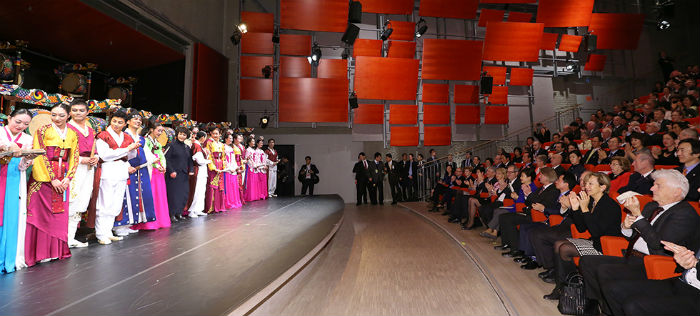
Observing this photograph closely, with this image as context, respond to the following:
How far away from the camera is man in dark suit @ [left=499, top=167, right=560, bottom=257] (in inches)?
126

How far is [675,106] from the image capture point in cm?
521

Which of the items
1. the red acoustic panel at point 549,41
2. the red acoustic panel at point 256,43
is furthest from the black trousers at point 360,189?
the red acoustic panel at point 549,41

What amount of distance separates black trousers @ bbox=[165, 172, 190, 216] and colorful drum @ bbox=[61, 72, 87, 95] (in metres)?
3.86

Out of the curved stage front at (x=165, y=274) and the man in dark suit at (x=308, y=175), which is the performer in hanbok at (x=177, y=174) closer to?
the curved stage front at (x=165, y=274)

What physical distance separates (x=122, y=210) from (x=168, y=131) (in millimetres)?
1695

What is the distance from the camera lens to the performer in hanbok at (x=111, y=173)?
3.01m

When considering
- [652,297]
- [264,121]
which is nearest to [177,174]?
[652,297]

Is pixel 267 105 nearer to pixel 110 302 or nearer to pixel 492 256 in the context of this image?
pixel 492 256

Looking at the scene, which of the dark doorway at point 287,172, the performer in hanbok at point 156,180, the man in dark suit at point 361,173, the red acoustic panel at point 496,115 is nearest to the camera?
the performer in hanbok at point 156,180

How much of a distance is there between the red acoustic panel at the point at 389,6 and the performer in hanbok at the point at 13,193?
8680 millimetres

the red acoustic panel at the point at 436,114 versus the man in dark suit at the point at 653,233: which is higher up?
the red acoustic panel at the point at 436,114

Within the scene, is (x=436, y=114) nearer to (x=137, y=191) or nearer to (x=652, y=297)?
(x=137, y=191)

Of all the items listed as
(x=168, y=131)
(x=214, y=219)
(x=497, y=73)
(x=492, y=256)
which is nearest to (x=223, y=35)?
(x=168, y=131)

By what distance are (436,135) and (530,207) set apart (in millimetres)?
6955
